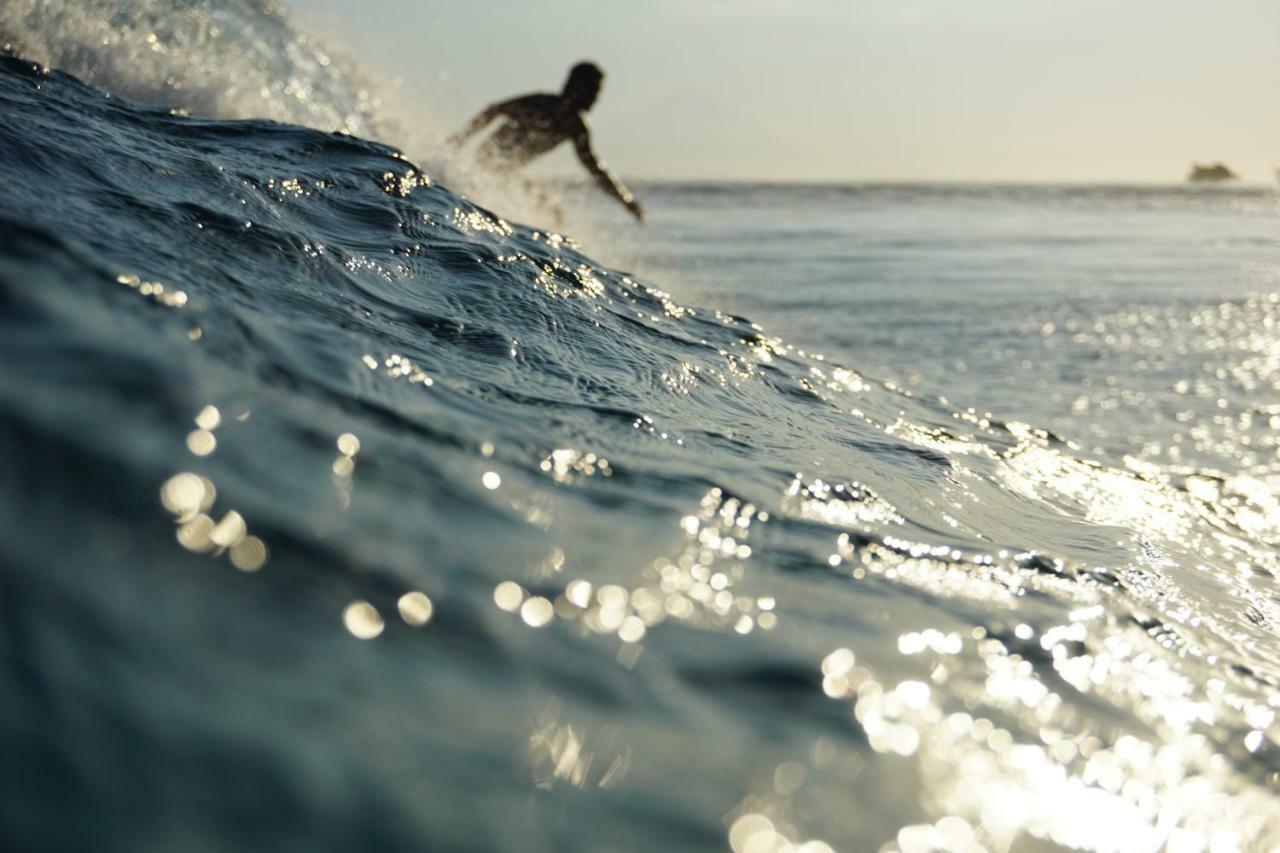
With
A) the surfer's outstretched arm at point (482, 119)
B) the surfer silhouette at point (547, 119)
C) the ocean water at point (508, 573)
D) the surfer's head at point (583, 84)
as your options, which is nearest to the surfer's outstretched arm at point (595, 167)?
the surfer silhouette at point (547, 119)

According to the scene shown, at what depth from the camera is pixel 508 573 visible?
1.66m

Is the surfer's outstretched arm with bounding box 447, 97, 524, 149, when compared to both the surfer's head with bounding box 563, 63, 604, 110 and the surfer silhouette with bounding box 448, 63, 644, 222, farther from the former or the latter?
the surfer's head with bounding box 563, 63, 604, 110

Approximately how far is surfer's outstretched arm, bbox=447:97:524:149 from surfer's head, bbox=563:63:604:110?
45 centimetres

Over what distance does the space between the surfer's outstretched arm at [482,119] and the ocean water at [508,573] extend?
18.2 feet

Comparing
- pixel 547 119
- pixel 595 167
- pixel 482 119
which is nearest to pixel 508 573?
pixel 482 119

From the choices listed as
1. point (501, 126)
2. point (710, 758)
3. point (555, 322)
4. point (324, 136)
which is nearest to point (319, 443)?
point (710, 758)

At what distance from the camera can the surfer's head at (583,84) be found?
404 inches

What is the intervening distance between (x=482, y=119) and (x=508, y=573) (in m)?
8.74

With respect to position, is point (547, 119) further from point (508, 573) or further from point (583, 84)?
point (508, 573)

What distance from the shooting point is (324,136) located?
15.5 ft

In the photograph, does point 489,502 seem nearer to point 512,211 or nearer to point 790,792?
point 790,792

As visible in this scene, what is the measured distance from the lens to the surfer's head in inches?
404

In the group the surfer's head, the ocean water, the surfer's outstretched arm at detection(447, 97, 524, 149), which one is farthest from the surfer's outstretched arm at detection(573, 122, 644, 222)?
the ocean water

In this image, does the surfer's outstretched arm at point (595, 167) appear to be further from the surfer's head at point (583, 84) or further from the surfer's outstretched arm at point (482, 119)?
the surfer's outstretched arm at point (482, 119)
